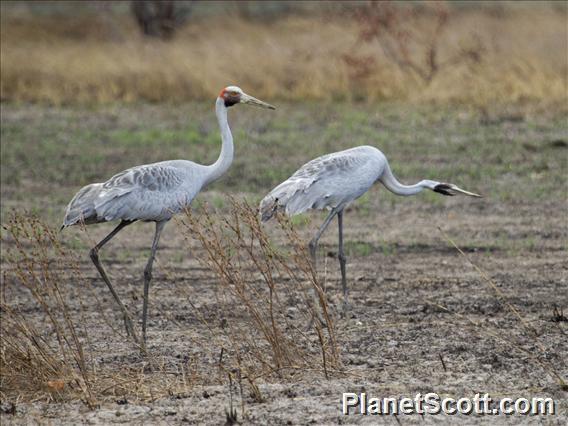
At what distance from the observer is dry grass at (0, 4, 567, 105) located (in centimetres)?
1775

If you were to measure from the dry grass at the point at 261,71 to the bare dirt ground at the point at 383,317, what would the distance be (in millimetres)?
5013

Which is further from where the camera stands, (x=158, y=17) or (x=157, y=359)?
(x=158, y=17)

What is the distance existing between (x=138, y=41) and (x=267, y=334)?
1573cm

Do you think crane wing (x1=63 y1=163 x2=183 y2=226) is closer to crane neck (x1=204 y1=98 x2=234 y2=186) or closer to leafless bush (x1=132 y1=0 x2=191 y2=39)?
crane neck (x1=204 y1=98 x2=234 y2=186)

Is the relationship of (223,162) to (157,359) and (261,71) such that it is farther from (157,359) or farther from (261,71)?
(261,71)

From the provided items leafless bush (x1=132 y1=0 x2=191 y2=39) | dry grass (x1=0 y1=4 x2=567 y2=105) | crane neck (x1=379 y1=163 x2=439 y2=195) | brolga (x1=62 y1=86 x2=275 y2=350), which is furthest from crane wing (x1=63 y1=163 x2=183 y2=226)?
leafless bush (x1=132 y1=0 x2=191 y2=39)

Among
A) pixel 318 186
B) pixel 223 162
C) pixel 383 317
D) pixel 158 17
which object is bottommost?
pixel 158 17

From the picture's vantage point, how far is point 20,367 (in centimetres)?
619

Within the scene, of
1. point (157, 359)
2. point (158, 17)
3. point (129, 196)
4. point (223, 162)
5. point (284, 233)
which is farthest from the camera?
point (158, 17)

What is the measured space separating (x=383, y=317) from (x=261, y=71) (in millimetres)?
11147

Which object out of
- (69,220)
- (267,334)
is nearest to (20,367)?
(267,334)

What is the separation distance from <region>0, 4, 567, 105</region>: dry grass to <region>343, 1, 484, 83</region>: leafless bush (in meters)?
0.13

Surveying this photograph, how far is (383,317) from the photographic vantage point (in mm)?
8148

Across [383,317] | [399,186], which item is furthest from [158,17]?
[383,317]
